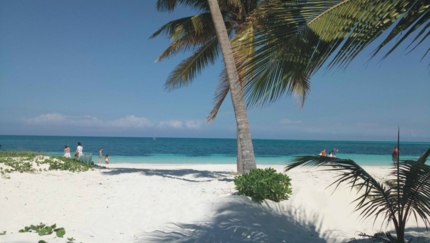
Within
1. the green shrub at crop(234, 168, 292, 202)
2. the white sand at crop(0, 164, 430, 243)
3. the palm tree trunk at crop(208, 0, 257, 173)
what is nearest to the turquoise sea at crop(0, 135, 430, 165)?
the palm tree trunk at crop(208, 0, 257, 173)

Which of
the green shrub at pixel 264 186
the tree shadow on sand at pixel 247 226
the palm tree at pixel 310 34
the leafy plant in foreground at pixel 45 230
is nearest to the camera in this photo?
the palm tree at pixel 310 34

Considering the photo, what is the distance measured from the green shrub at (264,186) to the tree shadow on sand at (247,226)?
0.17 meters

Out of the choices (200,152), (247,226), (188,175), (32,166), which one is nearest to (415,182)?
(247,226)

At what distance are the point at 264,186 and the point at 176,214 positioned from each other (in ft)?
6.40

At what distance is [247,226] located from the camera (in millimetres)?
5691

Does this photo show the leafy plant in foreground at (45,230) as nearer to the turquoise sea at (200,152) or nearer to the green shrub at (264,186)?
the green shrub at (264,186)

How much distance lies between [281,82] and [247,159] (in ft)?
18.5

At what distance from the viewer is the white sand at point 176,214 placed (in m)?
5.25

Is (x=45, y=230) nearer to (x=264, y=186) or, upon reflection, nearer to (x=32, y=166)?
(x=264, y=186)

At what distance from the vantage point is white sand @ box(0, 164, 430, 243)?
5.25 meters

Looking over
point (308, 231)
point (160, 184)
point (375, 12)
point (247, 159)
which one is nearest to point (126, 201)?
point (160, 184)

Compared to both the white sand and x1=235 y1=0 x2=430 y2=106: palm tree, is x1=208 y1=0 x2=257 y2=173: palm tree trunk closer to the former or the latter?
the white sand

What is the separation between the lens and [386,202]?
12.3 ft

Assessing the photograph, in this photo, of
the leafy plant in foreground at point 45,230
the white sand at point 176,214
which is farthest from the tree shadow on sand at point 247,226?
the leafy plant in foreground at point 45,230
